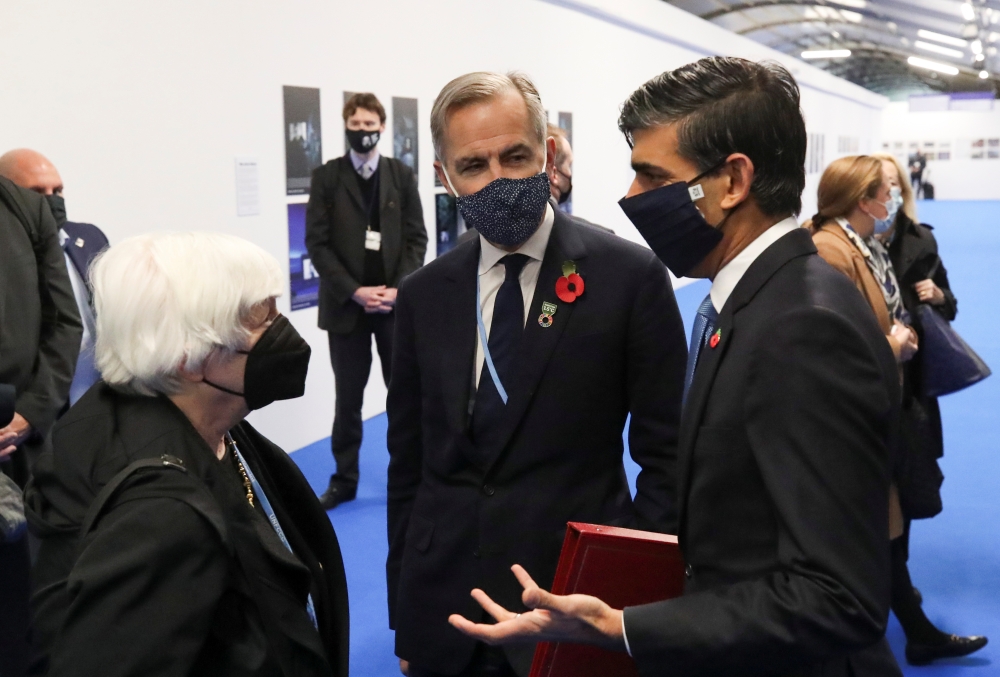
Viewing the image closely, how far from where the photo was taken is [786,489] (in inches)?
50.7

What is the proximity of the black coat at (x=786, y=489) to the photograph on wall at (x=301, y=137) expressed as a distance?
548cm

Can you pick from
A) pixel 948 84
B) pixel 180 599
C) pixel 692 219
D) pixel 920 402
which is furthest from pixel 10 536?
pixel 948 84

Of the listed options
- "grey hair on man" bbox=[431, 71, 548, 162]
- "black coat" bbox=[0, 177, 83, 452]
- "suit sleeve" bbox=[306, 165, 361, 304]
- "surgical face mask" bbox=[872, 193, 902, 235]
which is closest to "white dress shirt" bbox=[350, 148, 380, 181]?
"suit sleeve" bbox=[306, 165, 361, 304]

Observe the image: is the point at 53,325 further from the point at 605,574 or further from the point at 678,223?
the point at 678,223

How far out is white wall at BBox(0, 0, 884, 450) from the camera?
4.82 meters

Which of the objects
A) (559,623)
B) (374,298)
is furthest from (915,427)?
(559,623)

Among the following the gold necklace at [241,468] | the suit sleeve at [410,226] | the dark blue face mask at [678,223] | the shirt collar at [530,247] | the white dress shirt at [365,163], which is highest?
the dark blue face mask at [678,223]

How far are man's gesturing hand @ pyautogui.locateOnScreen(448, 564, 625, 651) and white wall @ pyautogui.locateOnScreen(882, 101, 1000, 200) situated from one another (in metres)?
42.6

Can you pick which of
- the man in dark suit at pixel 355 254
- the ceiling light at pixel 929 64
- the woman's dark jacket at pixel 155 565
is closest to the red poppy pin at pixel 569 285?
the woman's dark jacket at pixel 155 565

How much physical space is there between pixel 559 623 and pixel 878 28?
104 ft

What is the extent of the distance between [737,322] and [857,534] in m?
0.34

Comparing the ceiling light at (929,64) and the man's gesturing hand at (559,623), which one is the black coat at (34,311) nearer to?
the man's gesturing hand at (559,623)

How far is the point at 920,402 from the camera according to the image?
411 centimetres

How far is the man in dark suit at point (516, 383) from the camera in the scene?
213 cm
